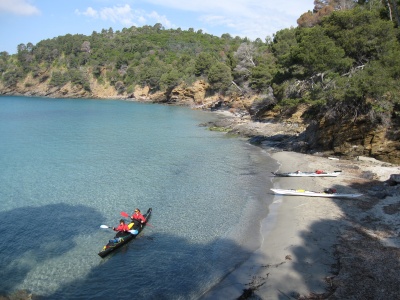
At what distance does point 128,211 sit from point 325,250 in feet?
34.5

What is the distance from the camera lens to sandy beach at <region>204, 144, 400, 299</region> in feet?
33.6

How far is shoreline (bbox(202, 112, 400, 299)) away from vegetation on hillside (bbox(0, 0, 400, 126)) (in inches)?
332

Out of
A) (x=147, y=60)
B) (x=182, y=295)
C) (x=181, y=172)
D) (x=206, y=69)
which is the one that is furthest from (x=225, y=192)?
(x=147, y=60)

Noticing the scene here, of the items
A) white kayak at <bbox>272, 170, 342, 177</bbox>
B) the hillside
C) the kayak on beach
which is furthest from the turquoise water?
the hillside

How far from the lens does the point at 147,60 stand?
116m

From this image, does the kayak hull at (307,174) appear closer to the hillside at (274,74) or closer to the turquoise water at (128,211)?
the turquoise water at (128,211)

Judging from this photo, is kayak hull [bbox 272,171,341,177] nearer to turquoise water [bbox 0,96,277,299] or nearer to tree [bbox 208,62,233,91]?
turquoise water [bbox 0,96,277,299]

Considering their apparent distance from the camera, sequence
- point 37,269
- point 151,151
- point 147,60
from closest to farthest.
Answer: point 37,269 < point 151,151 < point 147,60

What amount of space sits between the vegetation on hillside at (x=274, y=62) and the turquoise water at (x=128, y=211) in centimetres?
837

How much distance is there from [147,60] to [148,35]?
102 feet

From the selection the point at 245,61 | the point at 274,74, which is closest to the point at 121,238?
the point at 274,74

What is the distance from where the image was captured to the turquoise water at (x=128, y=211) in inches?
476

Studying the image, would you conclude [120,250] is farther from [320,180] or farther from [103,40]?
[103,40]

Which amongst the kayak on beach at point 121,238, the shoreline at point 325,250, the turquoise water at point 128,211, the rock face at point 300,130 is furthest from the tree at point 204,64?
the kayak on beach at point 121,238
